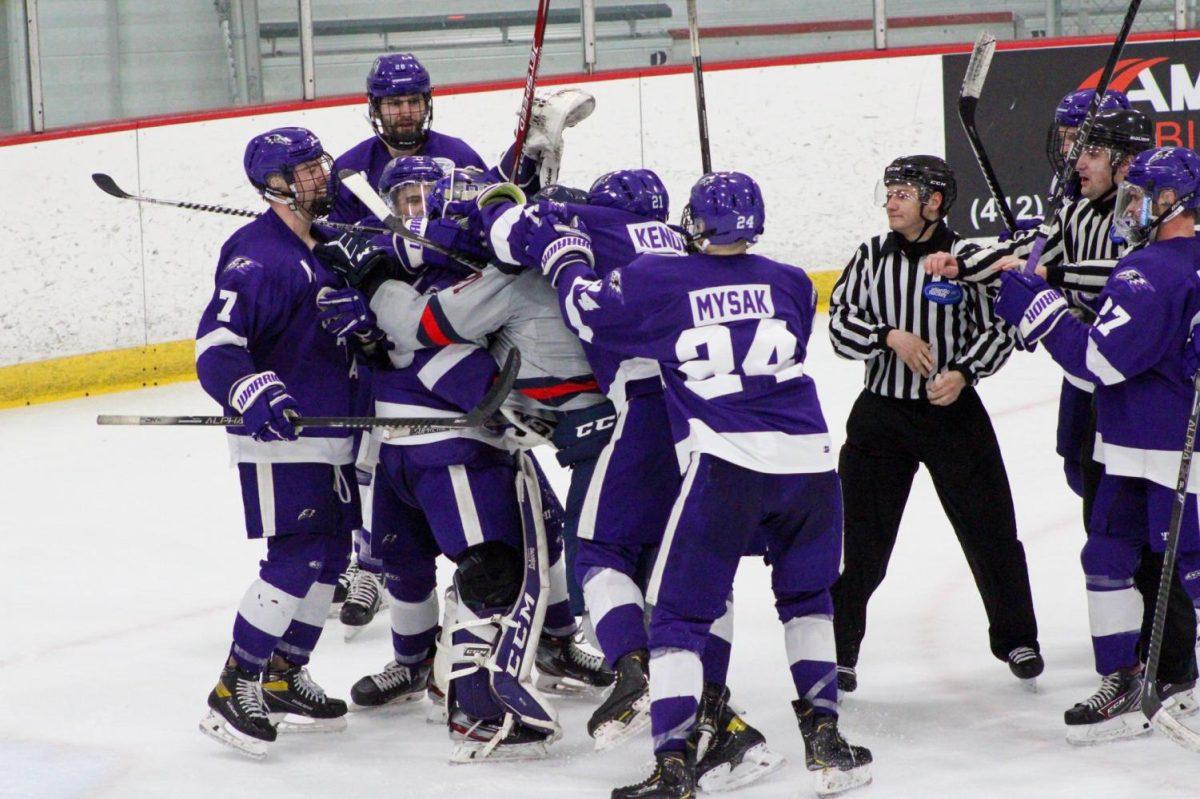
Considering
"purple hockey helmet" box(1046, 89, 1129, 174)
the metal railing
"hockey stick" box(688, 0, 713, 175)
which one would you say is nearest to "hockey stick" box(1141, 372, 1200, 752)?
"purple hockey helmet" box(1046, 89, 1129, 174)

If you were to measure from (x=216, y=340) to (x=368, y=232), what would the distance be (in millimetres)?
431

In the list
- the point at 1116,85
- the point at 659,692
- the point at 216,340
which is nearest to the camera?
the point at 659,692

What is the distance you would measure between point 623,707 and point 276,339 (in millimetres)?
1065

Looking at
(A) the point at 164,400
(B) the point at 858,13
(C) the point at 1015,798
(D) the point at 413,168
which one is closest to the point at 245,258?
(D) the point at 413,168

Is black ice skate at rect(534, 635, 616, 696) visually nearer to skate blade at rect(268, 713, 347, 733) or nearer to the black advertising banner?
skate blade at rect(268, 713, 347, 733)

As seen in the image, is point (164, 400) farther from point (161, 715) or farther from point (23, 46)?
point (161, 715)

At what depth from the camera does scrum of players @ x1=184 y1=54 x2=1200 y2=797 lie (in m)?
3.01

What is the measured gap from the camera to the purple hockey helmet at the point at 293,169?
3459 mm

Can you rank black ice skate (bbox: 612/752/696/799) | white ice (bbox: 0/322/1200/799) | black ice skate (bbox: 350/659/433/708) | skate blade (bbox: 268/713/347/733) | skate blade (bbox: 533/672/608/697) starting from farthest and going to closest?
skate blade (bbox: 533/672/608/697) → black ice skate (bbox: 350/659/433/708) → skate blade (bbox: 268/713/347/733) → white ice (bbox: 0/322/1200/799) → black ice skate (bbox: 612/752/696/799)

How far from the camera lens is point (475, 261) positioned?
336 centimetres

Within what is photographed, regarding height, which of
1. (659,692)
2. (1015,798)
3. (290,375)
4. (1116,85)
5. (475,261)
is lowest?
(1015,798)

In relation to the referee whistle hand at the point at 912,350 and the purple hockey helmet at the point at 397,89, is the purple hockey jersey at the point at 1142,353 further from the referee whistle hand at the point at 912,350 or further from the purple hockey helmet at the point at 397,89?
the purple hockey helmet at the point at 397,89

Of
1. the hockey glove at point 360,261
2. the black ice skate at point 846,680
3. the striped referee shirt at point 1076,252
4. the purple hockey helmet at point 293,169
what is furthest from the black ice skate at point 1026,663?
the purple hockey helmet at point 293,169

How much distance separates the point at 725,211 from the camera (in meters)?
3.02
